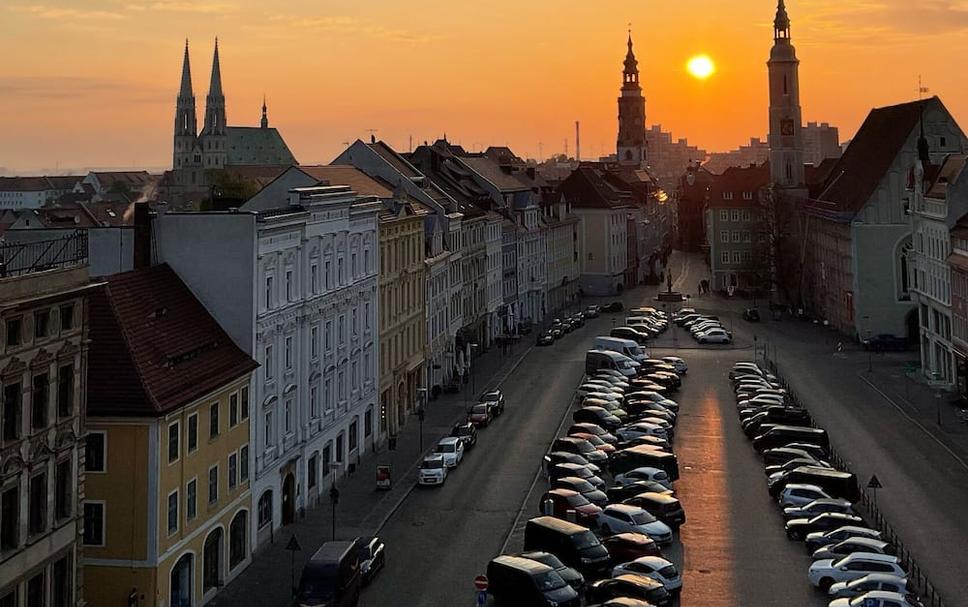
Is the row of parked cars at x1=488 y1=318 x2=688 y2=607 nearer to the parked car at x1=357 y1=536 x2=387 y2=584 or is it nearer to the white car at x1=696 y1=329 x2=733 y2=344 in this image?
the parked car at x1=357 y1=536 x2=387 y2=584

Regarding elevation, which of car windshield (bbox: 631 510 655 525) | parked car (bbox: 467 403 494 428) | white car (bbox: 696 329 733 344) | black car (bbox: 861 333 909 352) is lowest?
car windshield (bbox: 631 510 655 525)

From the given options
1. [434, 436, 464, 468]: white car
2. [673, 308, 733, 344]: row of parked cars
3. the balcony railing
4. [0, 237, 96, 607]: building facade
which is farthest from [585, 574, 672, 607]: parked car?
[673, 308, 733, 344]: row of parked cars

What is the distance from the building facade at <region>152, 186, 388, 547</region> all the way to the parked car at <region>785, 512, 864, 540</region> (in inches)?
754

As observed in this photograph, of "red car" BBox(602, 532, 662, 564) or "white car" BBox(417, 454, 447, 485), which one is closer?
"red car" BBox(602, 532, 662, 564)

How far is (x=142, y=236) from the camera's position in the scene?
38875 mm

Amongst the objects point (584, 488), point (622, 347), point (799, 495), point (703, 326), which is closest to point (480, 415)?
point (584, 488)

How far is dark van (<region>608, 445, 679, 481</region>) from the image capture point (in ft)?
157

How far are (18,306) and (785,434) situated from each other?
3863cm

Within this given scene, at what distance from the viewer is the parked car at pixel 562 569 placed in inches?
1321

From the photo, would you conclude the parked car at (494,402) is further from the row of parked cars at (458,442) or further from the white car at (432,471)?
the white car at (432,471)

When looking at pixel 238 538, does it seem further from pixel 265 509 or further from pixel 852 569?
pixel 852 569

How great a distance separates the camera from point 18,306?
24.6 m

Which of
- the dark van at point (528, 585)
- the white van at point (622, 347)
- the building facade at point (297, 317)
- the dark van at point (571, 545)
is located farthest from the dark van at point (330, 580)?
the white van at point (622, 347)

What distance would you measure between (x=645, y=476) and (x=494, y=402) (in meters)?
18.5
